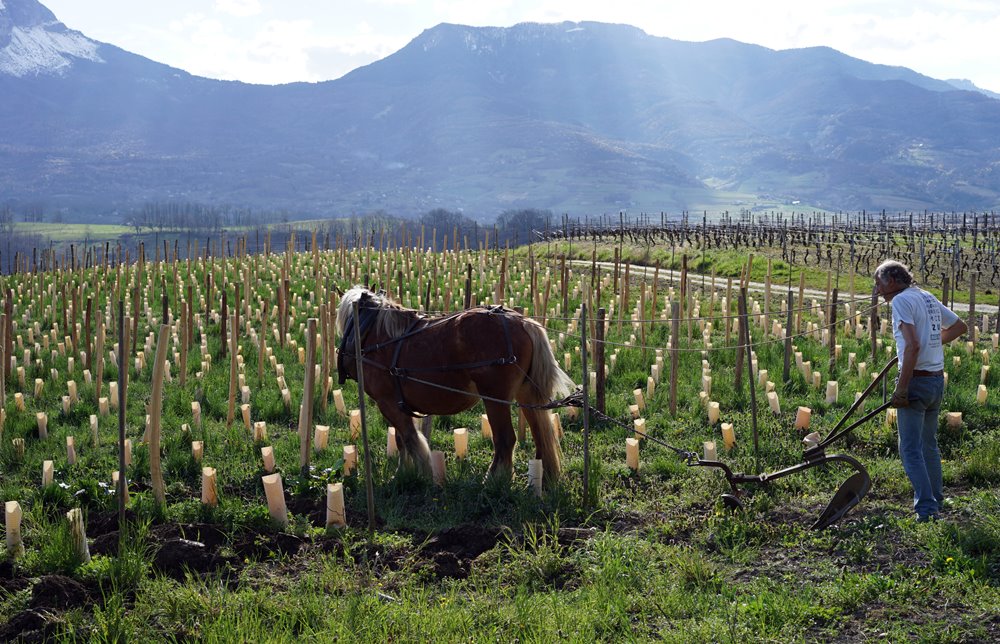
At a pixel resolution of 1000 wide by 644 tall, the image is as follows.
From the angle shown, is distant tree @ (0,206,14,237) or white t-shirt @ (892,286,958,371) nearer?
white t-shirt @ (892,286,958,371)

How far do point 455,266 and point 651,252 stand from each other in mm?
16323

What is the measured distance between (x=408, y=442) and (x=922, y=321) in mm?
5020

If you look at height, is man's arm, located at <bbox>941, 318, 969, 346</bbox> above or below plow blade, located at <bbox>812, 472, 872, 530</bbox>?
above

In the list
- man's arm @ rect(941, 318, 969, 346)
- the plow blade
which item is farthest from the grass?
man's arm @ rect(941, 318, 969, 346)

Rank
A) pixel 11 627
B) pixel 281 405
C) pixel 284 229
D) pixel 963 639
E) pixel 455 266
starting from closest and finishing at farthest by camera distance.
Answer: pixel 963 639 → pixel 11 627 → pixel 281 405 → pixel 455 266 → pixel 284 229

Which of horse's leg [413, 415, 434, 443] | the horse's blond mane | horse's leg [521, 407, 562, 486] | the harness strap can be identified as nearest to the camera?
horse's leg [521, 407, 562, 486]

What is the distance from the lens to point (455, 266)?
2998 cm

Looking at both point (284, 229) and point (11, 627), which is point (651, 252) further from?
point (284, 229)

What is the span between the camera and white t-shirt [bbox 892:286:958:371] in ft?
22.6

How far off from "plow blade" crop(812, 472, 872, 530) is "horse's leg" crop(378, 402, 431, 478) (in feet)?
12.4

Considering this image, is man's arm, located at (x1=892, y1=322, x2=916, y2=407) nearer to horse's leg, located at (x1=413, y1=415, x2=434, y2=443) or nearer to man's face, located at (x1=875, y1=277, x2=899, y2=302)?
man's face, located at (x1=875, y1=277, x2=899, y2=302)

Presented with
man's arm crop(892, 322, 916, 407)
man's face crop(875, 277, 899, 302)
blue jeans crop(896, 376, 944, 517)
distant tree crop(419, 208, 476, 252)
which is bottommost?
blue jeans crop(896, 376, 944, 517)

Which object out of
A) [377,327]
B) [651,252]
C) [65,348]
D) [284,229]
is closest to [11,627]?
[377,327]

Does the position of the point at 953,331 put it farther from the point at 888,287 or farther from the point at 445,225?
the point at 445,225
